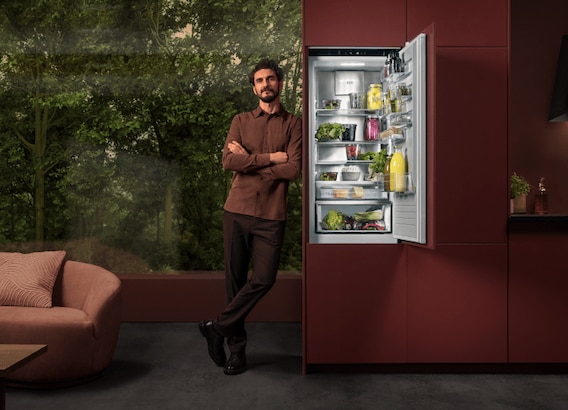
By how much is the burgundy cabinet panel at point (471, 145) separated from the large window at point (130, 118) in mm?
2865

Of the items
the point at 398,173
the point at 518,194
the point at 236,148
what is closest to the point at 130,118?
the point at 236,148

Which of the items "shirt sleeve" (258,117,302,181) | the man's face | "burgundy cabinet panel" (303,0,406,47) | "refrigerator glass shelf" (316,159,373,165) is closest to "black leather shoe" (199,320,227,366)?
"shirt sleeve" (258,117,302,181)

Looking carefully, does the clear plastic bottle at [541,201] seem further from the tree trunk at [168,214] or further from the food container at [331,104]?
the tree trunk at [168,214]

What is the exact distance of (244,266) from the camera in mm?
4277

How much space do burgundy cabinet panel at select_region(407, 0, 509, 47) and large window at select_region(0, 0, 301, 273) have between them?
280cm

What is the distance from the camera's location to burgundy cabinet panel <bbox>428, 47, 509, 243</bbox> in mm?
4012

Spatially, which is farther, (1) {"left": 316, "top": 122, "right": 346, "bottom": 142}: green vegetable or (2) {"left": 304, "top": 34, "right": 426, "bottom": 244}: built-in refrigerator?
(1) {"left": 316, "top": 122, "right": 346, "bottom": 142}: green vegetable

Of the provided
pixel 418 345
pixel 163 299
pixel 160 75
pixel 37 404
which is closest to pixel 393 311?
pixel 418 345

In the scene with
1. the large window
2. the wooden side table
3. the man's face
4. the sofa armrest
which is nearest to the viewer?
the wooden side table

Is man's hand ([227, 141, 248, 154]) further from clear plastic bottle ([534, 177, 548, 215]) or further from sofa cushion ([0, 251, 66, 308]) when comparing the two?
clear plastic bottle ([534, 177, 548, 215])

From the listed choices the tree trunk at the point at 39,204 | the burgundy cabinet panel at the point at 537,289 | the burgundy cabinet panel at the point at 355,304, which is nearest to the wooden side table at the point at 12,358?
the burgundy cabinet panel at the point at 355,304

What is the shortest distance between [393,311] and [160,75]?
396 cm

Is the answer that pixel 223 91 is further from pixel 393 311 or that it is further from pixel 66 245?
pixel 393 311

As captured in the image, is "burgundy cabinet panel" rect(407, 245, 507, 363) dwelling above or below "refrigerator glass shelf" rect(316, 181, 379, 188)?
below
